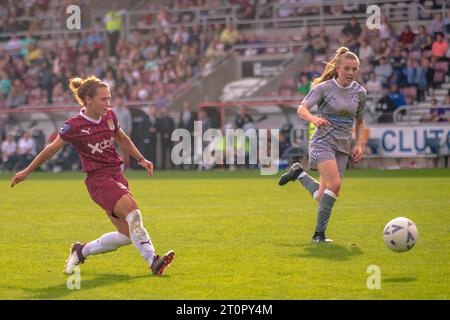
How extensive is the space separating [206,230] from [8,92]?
24.2 metres

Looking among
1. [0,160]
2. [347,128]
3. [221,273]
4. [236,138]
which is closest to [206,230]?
[347,128]

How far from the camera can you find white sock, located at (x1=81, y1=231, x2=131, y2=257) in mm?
9602

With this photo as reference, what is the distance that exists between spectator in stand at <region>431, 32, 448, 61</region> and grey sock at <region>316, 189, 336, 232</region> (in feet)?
55.5

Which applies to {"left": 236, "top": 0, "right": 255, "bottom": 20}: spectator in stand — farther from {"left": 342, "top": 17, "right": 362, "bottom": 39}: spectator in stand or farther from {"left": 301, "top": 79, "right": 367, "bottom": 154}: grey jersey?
{"left": 301, "top": 79, "right": 367, "bottom": 154}: grey jersey

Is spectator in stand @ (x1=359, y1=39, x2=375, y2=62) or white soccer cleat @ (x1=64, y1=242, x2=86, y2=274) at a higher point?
spectator in stand @ (x1=359, y1=39, x2=375, y2=62)

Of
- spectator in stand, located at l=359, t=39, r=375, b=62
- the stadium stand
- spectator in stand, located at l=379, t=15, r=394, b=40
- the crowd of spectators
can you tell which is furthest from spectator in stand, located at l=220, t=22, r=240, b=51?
spectator in stand, located at l=359, t=39, r=375, b=62

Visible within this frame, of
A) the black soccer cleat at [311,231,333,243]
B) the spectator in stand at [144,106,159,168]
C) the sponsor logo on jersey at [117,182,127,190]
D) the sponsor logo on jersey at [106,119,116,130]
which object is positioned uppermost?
the sponsor logo on jersey at [106,119,116,130]

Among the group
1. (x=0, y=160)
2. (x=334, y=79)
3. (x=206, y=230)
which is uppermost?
(x=334, y=79)

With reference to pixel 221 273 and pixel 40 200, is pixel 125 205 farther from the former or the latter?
pixel 40 200

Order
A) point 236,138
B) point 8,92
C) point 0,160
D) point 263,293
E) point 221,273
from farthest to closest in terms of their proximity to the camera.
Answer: point 8,92, point 0,160, point 236,138, point 221,273, point 263,293

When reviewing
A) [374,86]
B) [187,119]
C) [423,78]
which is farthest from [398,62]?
[187,119]

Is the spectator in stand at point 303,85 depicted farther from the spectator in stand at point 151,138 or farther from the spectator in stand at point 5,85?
the spectator in stand at point 5,85

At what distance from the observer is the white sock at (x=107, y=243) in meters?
9.60

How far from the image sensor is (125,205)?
9305 millimetres
